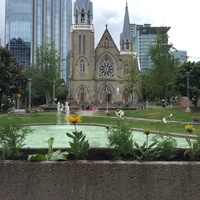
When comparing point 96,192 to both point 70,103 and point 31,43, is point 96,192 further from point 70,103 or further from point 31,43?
point 31,43

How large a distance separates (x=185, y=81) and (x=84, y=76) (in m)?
31.9

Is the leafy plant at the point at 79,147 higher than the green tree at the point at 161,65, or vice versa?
the green tree at the point at 161,65

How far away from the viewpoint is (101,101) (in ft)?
220

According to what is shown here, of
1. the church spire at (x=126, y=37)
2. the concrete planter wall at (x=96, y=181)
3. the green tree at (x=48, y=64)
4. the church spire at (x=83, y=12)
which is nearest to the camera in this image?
the concrete planter wall at (x=96, y=181)

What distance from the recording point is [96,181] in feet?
10.3

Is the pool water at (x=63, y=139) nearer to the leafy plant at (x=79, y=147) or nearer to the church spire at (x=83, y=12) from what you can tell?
the leafy plant at (x=79, y=147)

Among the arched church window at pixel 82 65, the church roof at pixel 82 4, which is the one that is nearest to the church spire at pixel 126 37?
the church roof at pixel 82 4

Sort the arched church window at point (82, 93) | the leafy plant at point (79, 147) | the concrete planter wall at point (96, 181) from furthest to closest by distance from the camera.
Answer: the arched church window at point (82, 93) → the leafy plant at point (79, 147) → the concrete planter wall at point (96, 181)

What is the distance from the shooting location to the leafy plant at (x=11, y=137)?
3615mm

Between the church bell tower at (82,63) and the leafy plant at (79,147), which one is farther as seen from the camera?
the church bell tower at (82,63)

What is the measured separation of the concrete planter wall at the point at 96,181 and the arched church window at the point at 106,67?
6530 centimetres

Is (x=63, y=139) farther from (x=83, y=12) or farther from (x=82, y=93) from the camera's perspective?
(x=83, y=12)

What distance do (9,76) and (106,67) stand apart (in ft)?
115

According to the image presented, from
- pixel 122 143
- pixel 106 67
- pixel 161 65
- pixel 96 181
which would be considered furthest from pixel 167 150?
pixel 106 67
